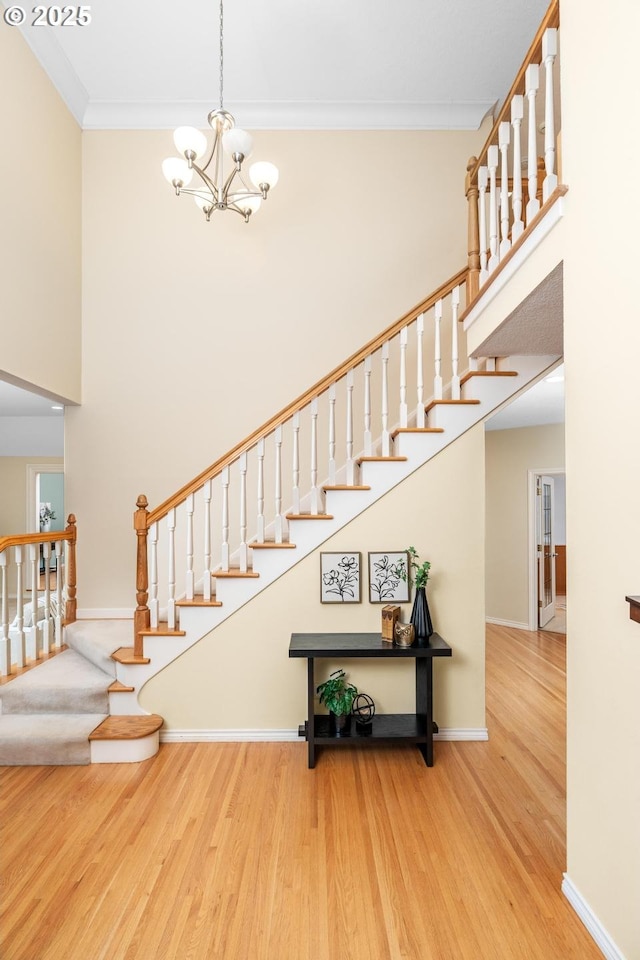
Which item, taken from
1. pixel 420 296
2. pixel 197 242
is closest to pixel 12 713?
pixel 197 242

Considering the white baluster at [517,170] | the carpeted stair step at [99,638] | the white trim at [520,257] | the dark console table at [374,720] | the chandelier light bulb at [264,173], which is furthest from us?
the carpeted stair step at [99,638]

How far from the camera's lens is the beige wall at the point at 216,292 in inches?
183

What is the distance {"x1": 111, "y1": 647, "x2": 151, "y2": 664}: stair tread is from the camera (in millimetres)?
3547

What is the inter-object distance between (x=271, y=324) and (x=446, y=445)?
2.00 meters

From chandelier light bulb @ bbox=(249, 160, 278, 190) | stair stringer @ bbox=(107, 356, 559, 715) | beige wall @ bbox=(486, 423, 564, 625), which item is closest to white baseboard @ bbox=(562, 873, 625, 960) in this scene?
stair stringer @ bbox=(107, 356, 559, 715)

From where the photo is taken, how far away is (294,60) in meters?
4.13

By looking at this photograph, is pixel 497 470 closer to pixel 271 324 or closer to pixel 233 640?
pixel 271 324

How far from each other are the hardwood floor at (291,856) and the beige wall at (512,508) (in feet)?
12.7

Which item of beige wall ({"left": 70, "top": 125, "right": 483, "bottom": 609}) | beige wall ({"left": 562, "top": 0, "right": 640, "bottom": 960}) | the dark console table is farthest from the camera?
beige wall ({"left": 70, "top": 125, "right": 483, "bottom": 609})

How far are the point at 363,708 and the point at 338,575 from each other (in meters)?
0.90

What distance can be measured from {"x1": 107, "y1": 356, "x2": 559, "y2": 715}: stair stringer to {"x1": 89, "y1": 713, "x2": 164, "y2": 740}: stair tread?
11cm

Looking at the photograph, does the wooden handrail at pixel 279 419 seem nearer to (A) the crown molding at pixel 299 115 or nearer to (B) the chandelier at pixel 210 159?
(B) the chandelier at pixel 210 159

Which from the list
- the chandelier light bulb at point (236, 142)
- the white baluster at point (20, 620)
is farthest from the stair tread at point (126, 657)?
the chandelier light bulb at point (236, 142)

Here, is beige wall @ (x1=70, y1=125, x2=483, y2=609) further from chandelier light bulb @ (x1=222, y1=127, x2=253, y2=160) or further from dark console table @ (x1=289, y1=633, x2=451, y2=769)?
dark console table @ (x1=289, y1=633, x2=451, y2=769)
